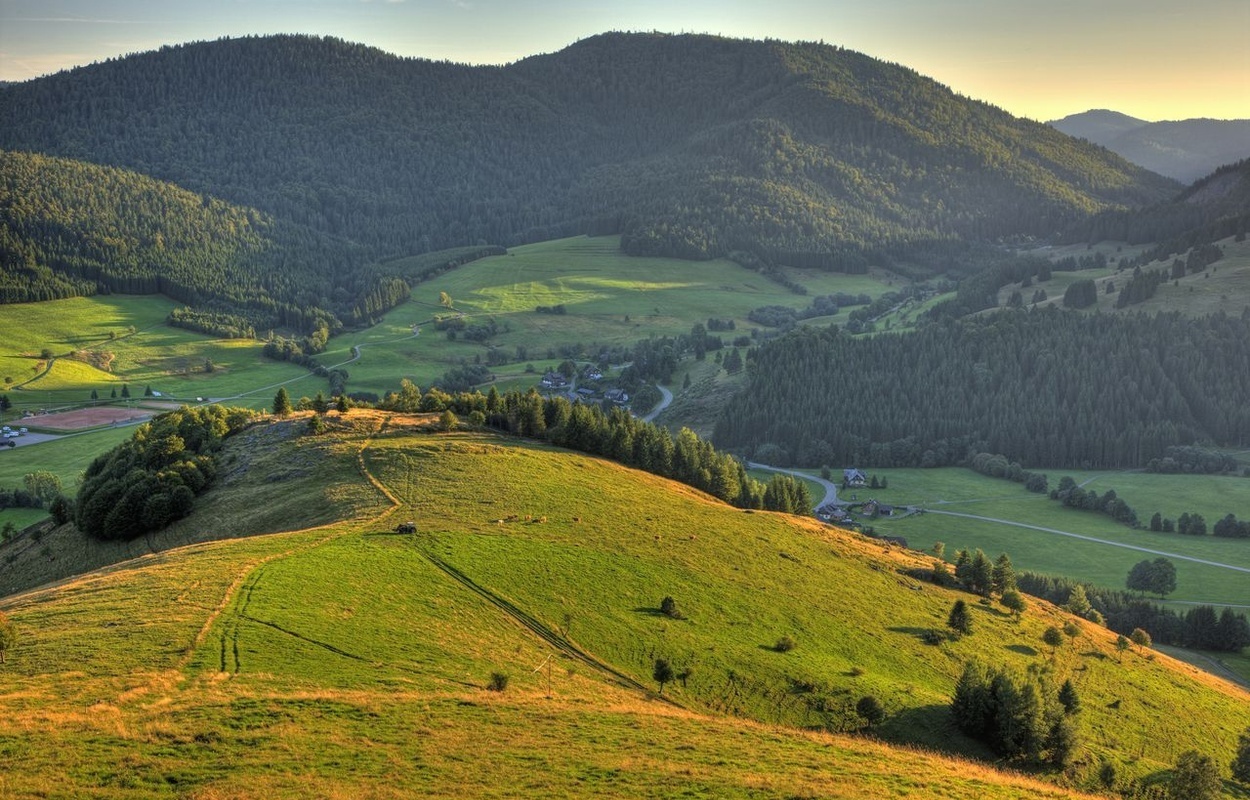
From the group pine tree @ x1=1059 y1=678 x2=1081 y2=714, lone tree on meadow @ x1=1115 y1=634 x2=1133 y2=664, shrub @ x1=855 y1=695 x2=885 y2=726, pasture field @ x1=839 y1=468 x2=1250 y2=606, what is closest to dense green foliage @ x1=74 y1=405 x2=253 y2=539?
shrub @ x1=855 y1=695 x2=885 y2=726

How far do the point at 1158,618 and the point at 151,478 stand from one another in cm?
14071

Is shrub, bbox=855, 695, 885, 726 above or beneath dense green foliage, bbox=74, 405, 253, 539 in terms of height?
beneath

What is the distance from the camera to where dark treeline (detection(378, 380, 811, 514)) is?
125250mm

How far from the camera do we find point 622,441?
124875 mm

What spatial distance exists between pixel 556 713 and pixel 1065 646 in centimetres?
6518

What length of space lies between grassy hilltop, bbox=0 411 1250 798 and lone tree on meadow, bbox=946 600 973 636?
2.21 meters

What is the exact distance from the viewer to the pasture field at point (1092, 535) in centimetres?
14862

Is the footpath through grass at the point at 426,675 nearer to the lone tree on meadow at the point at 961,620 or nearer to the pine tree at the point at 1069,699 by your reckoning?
the lone tree on meadow at the point at 961,620

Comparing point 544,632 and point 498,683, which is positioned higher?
point 498,683

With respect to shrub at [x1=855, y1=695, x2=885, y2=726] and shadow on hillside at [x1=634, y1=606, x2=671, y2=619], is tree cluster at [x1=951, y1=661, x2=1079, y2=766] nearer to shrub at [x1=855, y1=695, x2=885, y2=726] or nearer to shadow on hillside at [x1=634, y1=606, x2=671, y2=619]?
shrub at [x1=855, y1=695, x2=885, y2=726]

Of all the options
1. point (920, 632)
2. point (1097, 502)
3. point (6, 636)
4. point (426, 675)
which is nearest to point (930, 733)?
point (920, 632)

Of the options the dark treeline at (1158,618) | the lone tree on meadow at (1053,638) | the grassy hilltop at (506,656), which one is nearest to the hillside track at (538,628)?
the grassy hilltop at (506,656)

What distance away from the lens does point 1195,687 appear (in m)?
86.4

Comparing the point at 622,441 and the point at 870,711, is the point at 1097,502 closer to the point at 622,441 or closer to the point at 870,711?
the point at 622,441
